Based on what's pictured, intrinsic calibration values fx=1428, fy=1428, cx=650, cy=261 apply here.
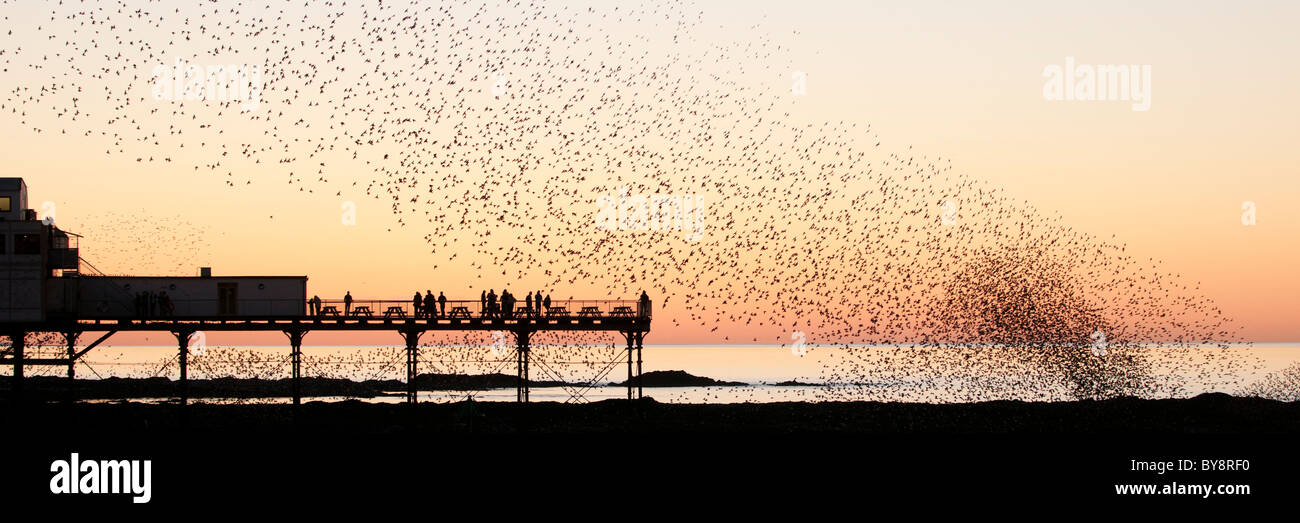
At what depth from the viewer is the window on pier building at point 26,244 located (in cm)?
5919

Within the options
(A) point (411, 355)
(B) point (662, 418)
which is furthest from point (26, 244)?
(B) point (662, 418)

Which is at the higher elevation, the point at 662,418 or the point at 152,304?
the point at 152,304

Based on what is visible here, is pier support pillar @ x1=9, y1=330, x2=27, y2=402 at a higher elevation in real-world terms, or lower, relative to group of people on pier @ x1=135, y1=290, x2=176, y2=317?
lower

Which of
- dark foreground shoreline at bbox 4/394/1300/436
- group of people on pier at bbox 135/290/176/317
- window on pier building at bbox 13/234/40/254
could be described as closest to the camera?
window on pier building at bbox 13/234/40/254

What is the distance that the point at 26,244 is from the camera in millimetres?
59312

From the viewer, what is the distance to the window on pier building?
59.2 meters

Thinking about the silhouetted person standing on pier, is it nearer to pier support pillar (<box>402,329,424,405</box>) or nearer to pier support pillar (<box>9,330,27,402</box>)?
pier support pillar (<box>402,329,424,405</box>)

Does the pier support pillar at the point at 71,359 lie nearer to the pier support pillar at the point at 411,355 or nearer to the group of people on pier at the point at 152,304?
the group of people on pier at the point at 152,304

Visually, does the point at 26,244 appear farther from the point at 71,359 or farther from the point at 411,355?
the point at 411,355

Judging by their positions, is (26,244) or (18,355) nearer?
(26,244)

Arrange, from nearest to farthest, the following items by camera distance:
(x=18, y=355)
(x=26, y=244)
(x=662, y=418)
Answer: (x=26, y=244), (x=18, y=355), (x=662, y=418)
